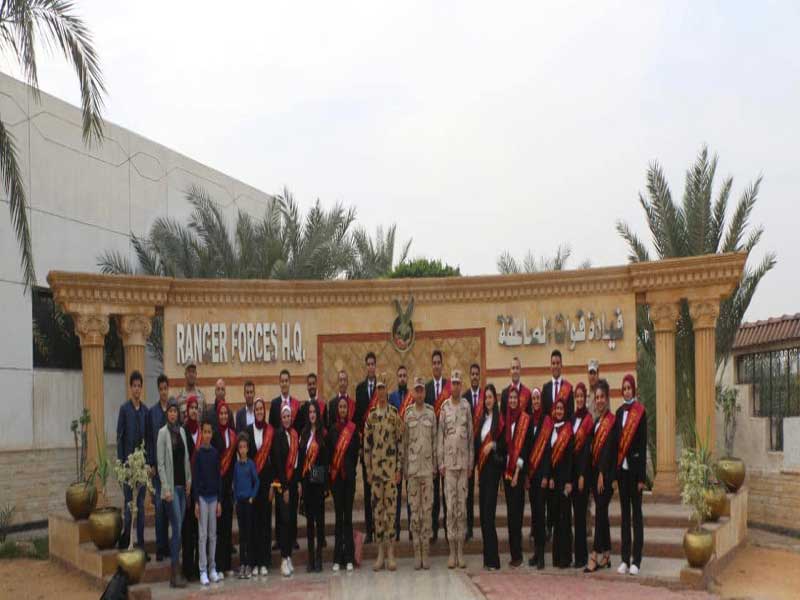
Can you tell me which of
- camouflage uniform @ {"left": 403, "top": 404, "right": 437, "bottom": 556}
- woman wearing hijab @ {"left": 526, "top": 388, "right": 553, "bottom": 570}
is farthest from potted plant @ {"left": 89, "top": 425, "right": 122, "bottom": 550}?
woman wearing hijab @ {"left": 526, "top": 388, "right": 553, "bottom": 570}

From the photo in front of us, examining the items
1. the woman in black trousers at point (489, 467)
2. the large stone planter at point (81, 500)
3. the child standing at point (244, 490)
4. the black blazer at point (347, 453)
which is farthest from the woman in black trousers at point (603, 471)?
the large stone planter at point (81, 500)

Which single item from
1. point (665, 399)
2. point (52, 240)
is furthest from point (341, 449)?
point (52, 240)

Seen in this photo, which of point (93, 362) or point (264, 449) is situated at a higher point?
point (93, 362)

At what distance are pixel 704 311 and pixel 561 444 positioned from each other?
336 centimetres

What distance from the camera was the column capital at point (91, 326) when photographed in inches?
447

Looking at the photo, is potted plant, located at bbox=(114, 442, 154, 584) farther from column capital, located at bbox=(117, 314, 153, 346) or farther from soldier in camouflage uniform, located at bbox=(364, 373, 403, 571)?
column capital, located at bbox=(117, 314, 153, 346)

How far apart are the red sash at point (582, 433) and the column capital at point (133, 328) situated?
5.78m

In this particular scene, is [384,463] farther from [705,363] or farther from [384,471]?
[705,363]

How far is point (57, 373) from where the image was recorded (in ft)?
51.5

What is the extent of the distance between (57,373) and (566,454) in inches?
396

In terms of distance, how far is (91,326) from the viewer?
37.3ft

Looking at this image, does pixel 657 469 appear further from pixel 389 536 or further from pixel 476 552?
pixel 389 536

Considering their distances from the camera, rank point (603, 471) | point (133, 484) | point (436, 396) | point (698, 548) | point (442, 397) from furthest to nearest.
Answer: point (436, 396)
point (442, 397)
point (603, 471)
point (133, 484)
point (698, 548)

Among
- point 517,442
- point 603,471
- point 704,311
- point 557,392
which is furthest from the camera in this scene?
point 704,311
